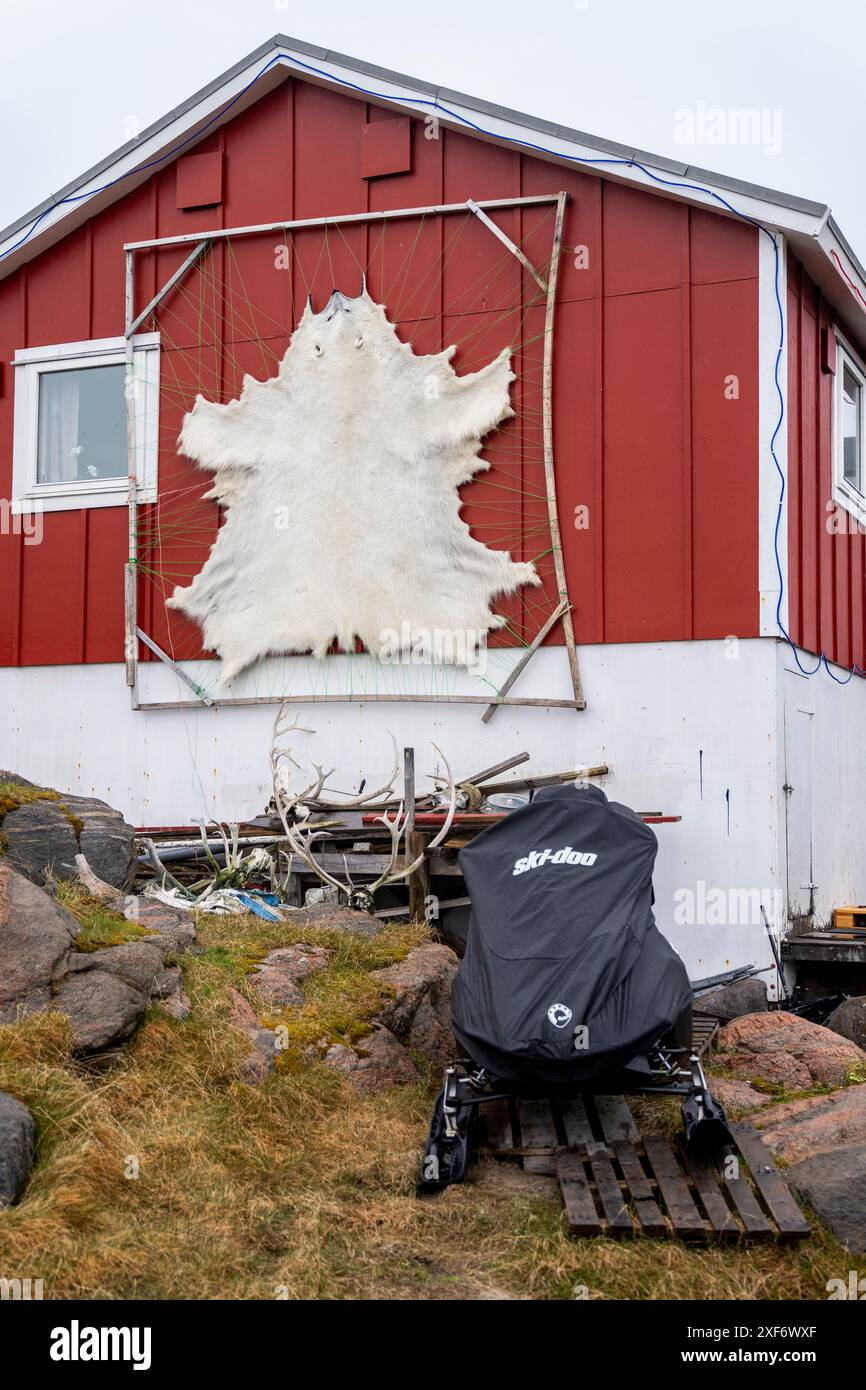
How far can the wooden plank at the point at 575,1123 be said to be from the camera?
5.84m

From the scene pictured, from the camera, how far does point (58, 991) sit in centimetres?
570

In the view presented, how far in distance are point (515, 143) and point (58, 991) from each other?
21.6ft

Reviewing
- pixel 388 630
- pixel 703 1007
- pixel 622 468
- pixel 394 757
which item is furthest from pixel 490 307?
pixel 703 1007

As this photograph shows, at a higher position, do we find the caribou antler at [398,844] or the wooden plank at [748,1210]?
the caribou antler at [398,844]

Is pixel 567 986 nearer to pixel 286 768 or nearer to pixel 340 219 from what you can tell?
pixel 286 768

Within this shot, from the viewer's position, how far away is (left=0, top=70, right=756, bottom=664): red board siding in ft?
29.4

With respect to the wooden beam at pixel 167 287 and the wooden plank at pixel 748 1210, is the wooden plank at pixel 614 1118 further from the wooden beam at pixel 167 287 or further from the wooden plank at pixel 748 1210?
the wooden beam at pixel 167 287

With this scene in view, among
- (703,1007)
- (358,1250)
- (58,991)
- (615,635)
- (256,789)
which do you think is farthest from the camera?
(256,789)

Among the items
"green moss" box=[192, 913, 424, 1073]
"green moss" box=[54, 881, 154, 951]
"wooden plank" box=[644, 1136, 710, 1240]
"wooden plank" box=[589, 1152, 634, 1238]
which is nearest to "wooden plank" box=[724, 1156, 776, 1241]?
"wooden plank" box=[644, 1136, 710, 1240]

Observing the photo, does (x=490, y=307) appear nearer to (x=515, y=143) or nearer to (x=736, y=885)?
(x=515, y=143)

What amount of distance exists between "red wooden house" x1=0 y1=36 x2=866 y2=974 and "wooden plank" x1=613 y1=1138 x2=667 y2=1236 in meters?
3.13

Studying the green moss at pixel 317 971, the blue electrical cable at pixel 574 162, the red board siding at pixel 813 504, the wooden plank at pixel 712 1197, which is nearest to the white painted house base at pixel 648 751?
the blue electrical cable at pixel 574 162

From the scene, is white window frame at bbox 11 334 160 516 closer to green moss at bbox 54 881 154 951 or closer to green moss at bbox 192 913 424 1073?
green moss at bbox 192 913 424 1073

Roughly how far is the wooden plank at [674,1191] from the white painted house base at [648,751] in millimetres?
3017
